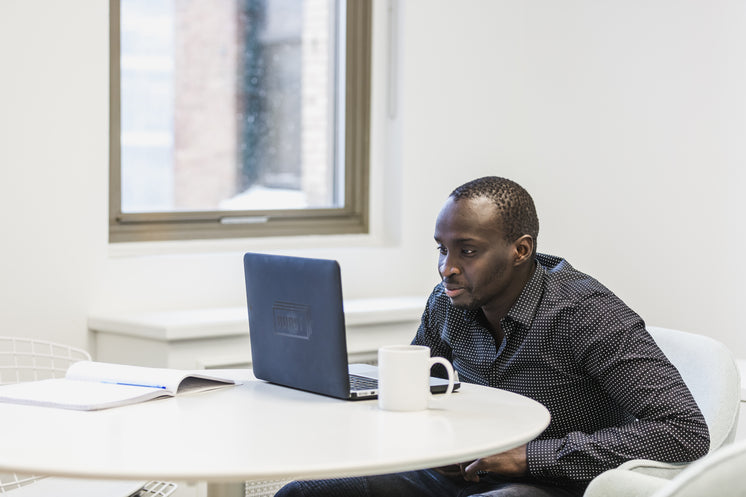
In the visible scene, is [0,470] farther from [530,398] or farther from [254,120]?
[254,120]

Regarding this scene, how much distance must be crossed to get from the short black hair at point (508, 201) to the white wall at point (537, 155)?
1417 mm

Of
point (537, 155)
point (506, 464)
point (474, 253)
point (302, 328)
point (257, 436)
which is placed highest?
point (537, 155)

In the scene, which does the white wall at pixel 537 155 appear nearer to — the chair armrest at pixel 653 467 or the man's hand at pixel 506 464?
the man's hand at pixel 506 464

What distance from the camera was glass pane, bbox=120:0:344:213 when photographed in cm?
324

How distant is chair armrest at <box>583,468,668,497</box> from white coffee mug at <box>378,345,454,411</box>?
0.30 meters

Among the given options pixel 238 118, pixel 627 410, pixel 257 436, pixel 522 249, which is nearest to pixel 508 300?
pixel 522 249

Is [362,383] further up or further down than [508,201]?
further down

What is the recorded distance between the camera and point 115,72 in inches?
123

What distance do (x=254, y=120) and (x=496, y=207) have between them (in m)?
1.74

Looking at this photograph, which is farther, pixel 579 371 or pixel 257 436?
pixel 579 371

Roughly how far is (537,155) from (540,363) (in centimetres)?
187

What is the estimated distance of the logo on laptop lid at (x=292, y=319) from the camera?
1.68 meters

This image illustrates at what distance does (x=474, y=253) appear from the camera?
1.90m

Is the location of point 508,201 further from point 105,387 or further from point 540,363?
point 105,387
